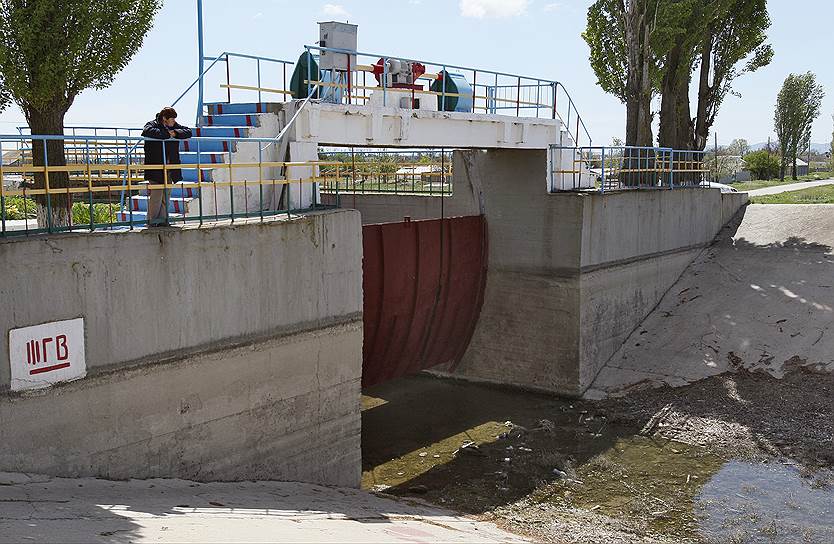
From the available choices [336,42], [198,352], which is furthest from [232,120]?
[198,352]

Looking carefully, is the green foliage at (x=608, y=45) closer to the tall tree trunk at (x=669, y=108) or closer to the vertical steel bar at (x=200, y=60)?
the tall tree trunk at (x=669, y=108)

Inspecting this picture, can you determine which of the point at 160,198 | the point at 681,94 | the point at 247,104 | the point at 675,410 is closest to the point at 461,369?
the point at 675,410

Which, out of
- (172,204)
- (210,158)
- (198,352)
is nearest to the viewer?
(198,352)

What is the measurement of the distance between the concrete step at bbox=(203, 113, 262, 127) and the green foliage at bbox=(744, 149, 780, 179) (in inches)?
2423

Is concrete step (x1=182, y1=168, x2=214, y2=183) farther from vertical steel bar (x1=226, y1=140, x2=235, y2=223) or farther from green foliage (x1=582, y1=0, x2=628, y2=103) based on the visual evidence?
green foliage (x1=582, y1=0, x2=628, y2=103)

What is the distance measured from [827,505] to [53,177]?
15.0 m

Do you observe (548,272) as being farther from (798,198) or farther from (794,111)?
(794,111)

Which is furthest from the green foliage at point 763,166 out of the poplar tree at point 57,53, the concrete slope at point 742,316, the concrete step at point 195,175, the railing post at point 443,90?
the concrete step at point 195,175

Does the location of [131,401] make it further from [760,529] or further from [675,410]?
[675,410]

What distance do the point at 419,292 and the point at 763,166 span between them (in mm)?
56922

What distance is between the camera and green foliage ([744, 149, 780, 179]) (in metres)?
66.7

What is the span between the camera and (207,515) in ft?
29.7

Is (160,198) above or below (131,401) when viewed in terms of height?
above

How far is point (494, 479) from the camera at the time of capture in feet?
46.3
